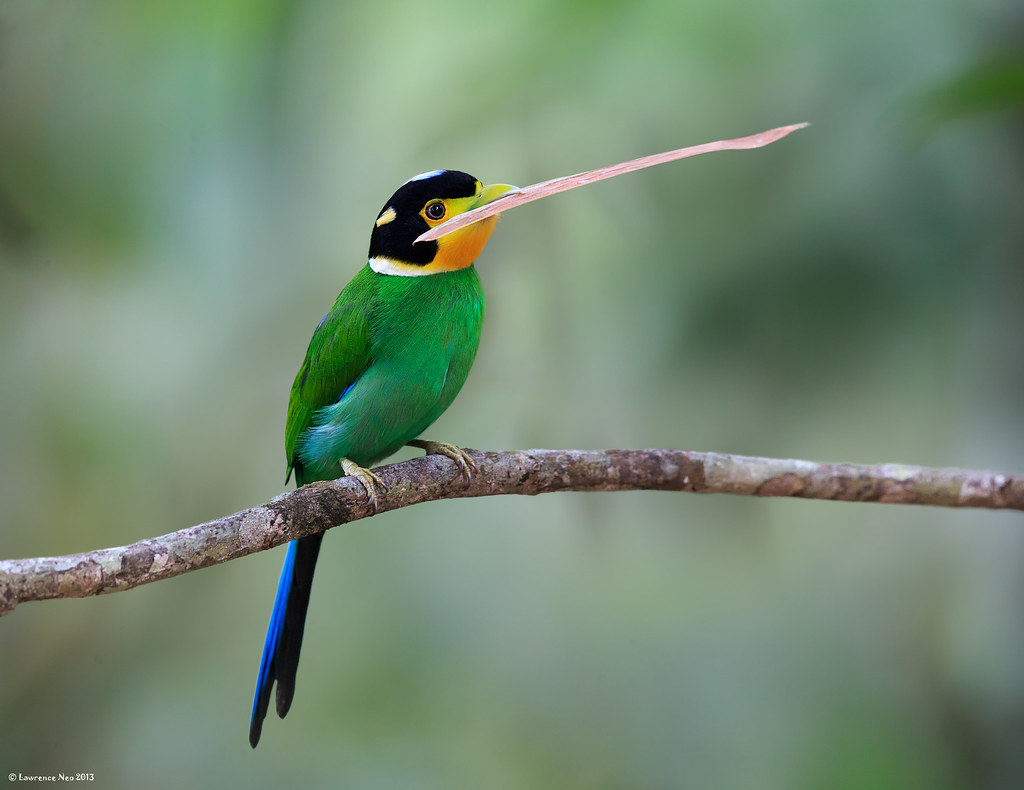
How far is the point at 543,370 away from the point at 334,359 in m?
1.28

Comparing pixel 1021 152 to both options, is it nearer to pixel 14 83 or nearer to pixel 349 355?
pixel 349 355

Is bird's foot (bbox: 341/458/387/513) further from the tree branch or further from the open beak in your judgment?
the open beak

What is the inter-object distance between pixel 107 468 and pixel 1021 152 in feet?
10.2

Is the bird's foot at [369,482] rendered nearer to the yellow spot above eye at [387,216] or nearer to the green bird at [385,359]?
the green bird at [385,359]

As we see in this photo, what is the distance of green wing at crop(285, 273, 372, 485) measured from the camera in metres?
1.79

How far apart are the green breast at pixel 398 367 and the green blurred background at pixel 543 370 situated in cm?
110

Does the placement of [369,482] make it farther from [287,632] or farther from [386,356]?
[287,632]

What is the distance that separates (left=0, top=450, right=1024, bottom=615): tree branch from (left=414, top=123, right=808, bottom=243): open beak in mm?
476

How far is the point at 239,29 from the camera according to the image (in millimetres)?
2988

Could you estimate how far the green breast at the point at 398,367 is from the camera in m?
1.77

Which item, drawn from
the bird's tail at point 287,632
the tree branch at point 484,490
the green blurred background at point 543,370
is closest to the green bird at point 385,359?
the bird's tail at point 287,632

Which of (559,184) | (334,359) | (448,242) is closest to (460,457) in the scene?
(334,359)

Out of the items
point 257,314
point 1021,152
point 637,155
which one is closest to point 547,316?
point 637,155

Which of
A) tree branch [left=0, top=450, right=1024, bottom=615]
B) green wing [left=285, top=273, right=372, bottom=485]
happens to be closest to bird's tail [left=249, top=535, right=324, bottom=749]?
green wing [left=285, top=273, right=372, bottom=485]
